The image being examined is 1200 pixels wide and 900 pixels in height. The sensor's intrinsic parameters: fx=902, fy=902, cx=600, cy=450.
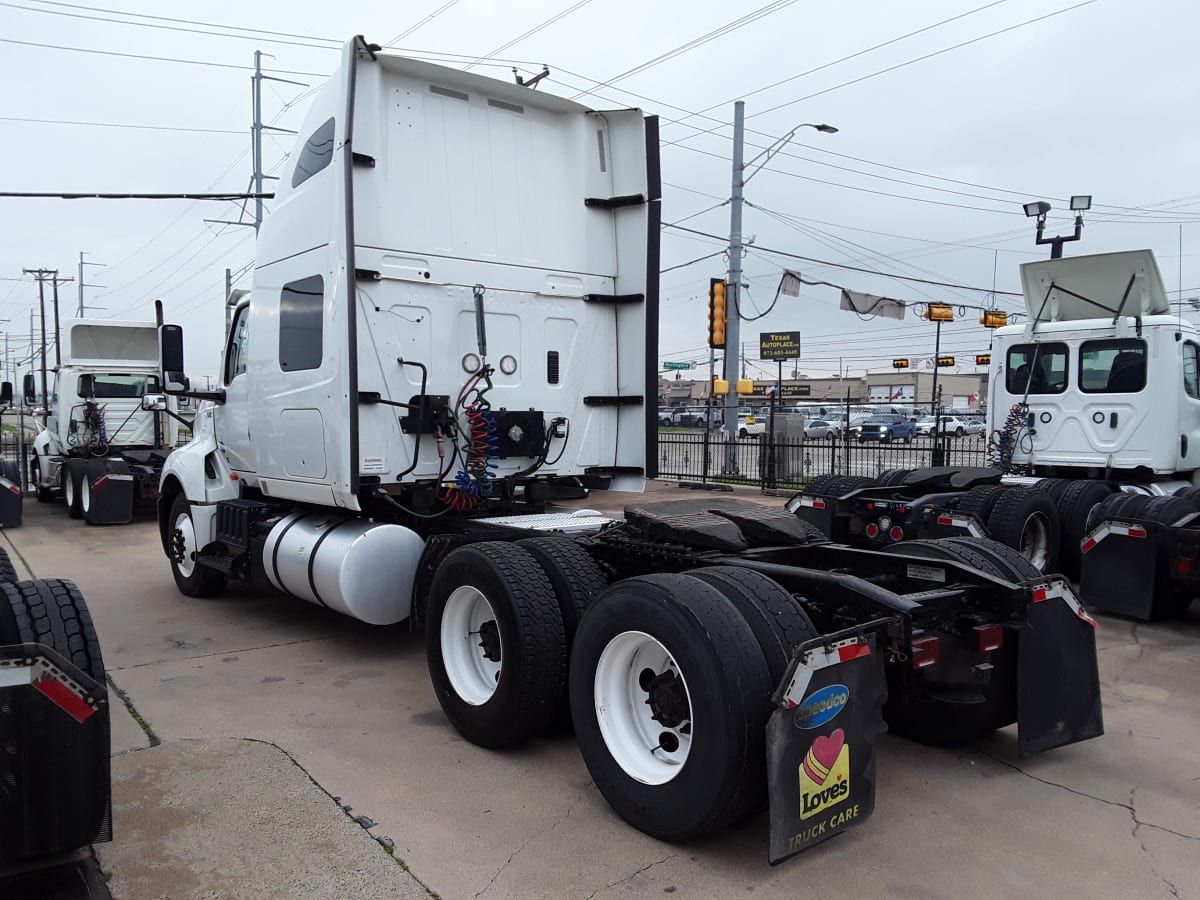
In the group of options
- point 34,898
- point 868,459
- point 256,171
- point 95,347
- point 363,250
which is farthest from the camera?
point 256,171

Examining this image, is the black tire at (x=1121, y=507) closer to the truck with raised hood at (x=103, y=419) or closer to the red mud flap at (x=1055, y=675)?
the red mud flap at (x=1055, y=675)

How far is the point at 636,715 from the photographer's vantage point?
3811 millimetres

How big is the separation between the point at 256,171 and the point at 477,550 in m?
25.6

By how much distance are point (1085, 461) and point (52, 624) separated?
926 cm

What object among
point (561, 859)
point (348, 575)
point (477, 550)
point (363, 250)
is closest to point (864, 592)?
point (561, 859)

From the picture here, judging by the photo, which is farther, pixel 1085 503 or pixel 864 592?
pixel 1085 503

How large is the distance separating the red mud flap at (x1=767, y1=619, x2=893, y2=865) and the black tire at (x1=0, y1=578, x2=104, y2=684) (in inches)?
92.7

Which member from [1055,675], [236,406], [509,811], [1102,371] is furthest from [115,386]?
[1055,675]

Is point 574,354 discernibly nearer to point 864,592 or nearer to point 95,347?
point 864,592

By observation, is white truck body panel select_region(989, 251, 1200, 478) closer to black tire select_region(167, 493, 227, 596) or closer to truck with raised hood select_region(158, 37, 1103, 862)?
truck with raised hood select_region(158, 37, 1103, 862)

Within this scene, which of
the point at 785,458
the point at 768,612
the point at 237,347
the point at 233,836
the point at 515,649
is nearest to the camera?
the point at 768,612

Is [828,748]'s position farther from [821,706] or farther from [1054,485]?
[1054,485]

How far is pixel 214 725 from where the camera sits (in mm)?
4887

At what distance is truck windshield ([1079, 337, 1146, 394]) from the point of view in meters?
8.93
